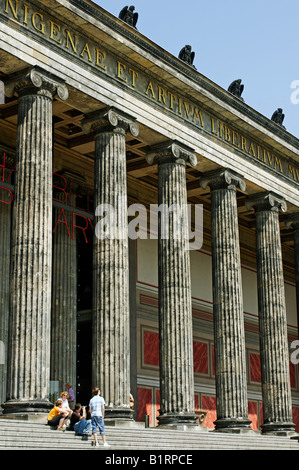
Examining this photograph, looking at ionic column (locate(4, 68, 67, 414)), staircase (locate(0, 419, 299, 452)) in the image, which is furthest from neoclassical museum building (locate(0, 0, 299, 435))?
staircase (locate(0, 419, 299, 452))

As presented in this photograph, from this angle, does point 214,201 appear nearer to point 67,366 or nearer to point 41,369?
point 67,366

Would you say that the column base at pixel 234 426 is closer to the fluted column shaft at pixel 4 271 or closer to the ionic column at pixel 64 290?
the ionic column at pixel 64 290

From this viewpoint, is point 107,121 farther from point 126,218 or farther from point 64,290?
point 64,290

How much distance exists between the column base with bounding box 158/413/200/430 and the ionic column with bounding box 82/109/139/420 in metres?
2.28

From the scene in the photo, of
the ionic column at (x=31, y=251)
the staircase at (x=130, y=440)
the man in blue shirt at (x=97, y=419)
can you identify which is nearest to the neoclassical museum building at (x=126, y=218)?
the ionic column at (x=31, y=251)

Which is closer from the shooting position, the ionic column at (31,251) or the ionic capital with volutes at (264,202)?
the ionic column at (31,251)

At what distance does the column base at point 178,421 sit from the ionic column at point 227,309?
2648 mm

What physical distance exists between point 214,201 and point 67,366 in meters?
7.89

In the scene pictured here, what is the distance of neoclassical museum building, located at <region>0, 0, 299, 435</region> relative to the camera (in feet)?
67.3

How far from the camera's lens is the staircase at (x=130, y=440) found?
16281mm

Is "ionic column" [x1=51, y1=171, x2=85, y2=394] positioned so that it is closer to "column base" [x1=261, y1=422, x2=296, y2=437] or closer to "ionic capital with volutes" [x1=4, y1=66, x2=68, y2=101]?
"ionic capital with volutes" [x1=4, y1=66, x2=68, y2=101]

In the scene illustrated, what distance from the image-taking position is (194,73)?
27000 mm

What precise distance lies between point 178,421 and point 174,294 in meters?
3.95

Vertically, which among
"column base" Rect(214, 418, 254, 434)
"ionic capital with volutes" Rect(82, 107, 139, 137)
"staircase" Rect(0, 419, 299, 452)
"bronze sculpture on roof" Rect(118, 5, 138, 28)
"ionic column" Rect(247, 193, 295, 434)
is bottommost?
"staircase" Rect(0, 419, 299, 452)
